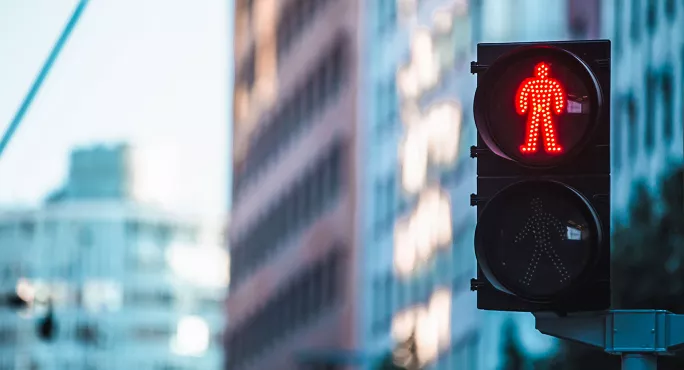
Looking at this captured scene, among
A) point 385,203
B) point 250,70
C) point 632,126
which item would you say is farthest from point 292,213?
point 632,126

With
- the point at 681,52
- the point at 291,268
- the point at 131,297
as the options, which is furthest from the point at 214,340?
the point at 681,52

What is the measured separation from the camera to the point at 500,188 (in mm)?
5453

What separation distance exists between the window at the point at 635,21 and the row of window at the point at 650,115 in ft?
4.23

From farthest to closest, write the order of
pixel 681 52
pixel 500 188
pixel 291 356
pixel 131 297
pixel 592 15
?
pixel 131 297 < pixel 291 356 < pixel 592 15 < pixel 681 52 < pixel 500 188

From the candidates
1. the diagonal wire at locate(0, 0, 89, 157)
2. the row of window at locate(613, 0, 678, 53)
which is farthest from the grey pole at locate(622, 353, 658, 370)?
the row of window at locate(613, 0, 678, 53)

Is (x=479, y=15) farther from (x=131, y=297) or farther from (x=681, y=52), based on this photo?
(x=131, y=297)

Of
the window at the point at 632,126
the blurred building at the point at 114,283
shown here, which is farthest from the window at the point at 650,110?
the blurred building at the point at 114,283

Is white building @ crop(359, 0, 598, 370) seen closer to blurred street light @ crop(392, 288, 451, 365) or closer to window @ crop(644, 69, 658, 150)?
blurred street light @ crop(392, 288, 451, 365)

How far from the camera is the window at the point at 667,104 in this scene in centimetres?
3694

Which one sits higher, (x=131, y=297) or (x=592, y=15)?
(x=592, y=15)

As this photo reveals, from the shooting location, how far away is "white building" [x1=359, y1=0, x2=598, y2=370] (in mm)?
47156

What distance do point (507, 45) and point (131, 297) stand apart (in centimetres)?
17633

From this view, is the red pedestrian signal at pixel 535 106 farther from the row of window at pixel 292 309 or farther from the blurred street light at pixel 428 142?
the row of window at pixel 292 309

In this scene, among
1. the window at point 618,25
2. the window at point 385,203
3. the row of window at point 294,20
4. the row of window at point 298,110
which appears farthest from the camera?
the row of window at point 294,20
